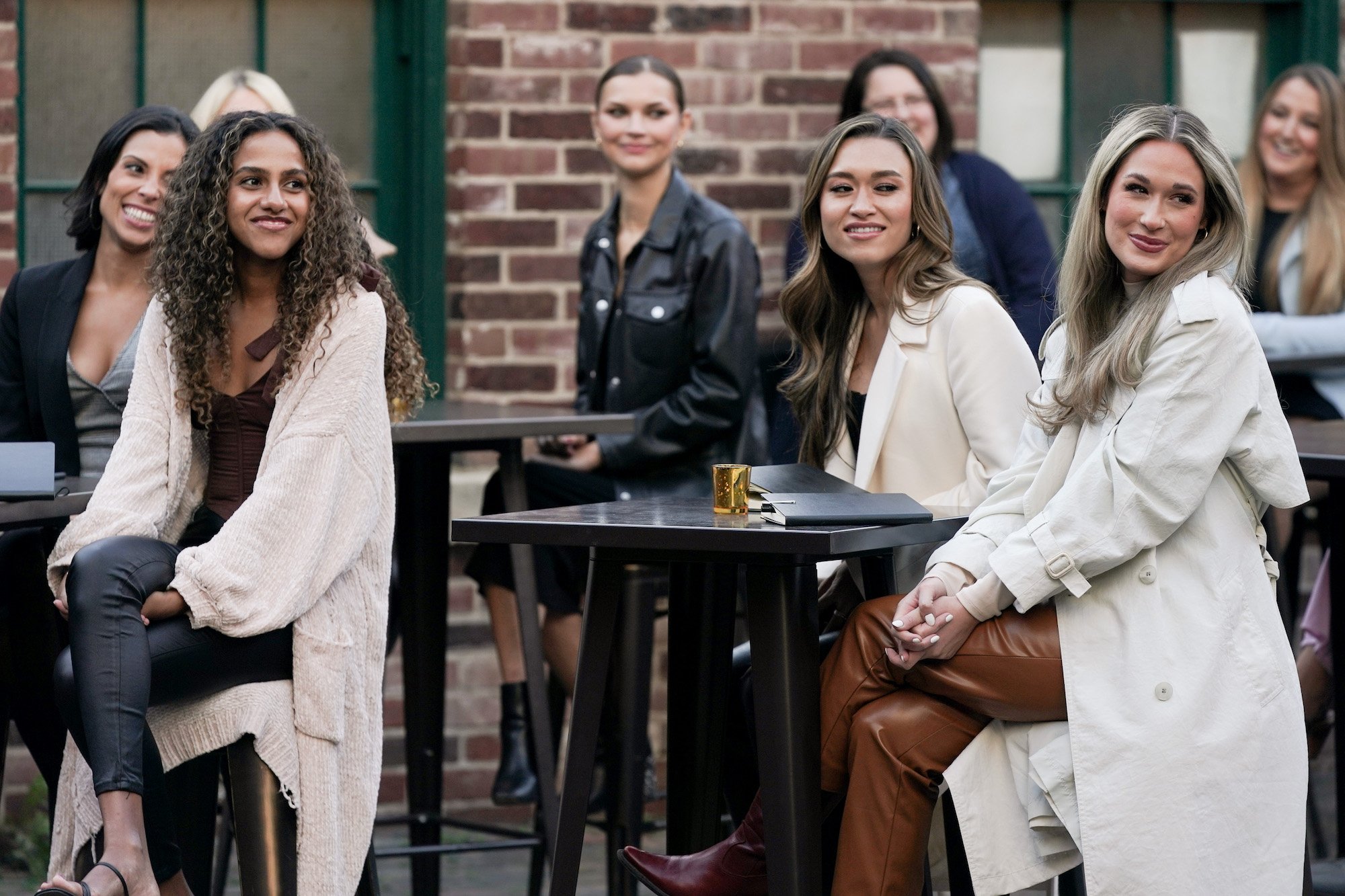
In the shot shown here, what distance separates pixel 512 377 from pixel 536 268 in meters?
0.31

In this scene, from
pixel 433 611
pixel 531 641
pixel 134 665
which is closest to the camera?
pixel 134 665

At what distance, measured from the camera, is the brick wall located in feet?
16.9

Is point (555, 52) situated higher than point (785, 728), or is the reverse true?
point (555, 52)

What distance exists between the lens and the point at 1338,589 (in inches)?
159

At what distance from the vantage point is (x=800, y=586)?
117 inches

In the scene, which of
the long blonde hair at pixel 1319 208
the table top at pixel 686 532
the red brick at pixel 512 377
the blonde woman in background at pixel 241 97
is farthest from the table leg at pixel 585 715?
the long blonde hair at pixel 1319 208

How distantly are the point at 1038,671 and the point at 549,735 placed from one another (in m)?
1.67

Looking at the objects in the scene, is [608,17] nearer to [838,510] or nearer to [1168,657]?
[838,510]

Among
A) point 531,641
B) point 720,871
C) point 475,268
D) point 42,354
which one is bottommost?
point 720,871

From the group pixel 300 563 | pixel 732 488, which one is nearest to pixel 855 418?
pixel 732 488

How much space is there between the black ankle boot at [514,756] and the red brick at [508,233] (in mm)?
1225

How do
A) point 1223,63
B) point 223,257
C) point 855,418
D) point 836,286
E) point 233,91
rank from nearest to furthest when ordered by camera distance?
point 223,257, point 855,418, point 836,286, point 233,91, point 1223,63

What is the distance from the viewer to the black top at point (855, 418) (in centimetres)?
362

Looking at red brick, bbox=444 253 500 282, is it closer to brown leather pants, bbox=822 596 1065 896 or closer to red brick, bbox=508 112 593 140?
red brick, bbox=508 112 593 140
